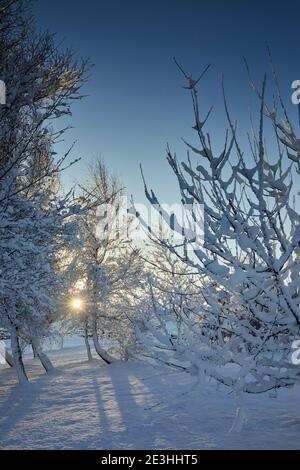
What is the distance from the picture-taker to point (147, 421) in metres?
5.14

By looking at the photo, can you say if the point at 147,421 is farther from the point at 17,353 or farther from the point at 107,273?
the point at 107,273

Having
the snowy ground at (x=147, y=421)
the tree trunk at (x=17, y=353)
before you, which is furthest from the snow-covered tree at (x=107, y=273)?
the snowy ground at (x=147, y=421)

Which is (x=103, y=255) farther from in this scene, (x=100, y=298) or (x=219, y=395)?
(x=219, y=395)

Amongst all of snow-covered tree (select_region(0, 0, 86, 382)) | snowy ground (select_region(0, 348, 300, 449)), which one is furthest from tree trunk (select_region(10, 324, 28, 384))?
snow-covered tree (select_region(0, 0, 86, 382))

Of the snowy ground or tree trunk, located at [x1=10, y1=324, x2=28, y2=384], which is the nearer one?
the snowy ground

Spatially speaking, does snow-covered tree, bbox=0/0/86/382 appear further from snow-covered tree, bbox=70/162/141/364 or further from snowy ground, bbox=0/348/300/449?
snow-covered tree, bbox=70/162/141/364

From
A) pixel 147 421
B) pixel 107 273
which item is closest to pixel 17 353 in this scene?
pixel 107 273

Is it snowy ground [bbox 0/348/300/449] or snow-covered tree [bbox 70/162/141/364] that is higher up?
snow-covered tree [bbox 70/162/141/364]

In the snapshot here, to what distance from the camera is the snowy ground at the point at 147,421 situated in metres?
3.96

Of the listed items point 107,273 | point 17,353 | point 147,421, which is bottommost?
point 147,421

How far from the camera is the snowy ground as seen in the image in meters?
3.96

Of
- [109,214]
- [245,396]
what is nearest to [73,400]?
[245,396]

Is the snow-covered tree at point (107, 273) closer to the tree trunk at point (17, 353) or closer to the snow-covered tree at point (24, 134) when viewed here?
the tree trunk at point (17, 353)
